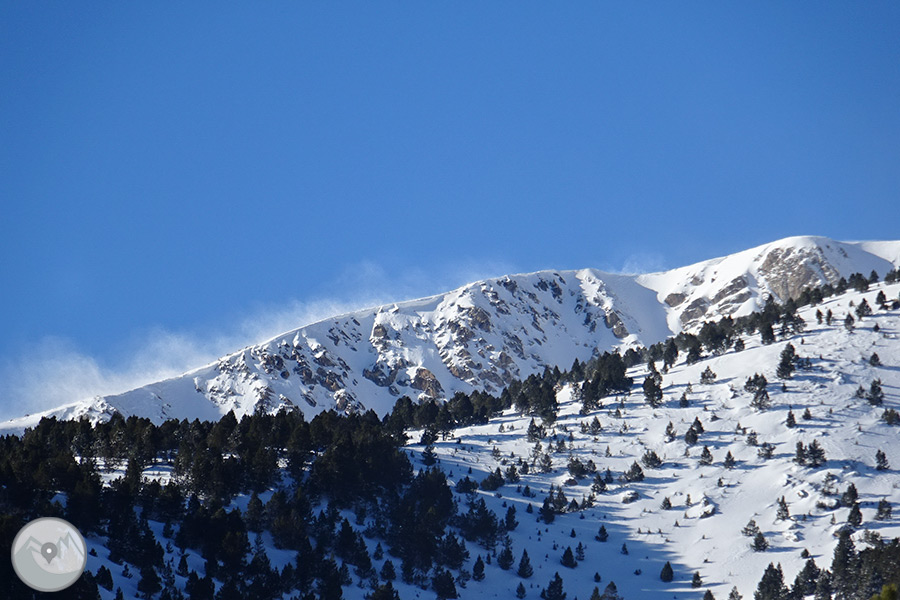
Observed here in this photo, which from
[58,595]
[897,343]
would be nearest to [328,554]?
[58,595]

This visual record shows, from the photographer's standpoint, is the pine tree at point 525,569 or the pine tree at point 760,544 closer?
the pine tree at point 525,569

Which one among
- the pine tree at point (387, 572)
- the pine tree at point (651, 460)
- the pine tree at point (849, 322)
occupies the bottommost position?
the pine tree at point (387, 572)

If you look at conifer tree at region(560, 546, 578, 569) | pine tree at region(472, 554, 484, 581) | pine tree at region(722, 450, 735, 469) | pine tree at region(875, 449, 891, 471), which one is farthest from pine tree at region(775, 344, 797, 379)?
pine tree at region(472, 554, 484, 581)

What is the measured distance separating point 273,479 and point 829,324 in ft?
355

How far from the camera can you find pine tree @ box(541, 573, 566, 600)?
87.4 metres

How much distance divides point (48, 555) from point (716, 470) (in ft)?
279

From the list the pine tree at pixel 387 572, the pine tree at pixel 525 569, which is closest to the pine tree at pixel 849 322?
the pine tree at pixel 525 569

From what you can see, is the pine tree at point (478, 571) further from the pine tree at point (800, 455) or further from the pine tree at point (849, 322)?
the pine tree at point (849, 322)

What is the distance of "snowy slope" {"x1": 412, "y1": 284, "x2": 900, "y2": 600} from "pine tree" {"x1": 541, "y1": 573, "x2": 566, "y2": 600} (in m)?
1.27

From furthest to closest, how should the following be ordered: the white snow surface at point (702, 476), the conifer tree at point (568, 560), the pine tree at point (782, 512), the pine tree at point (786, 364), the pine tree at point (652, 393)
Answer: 1. the pine tree at point (652, 393)
2. the pine tree at point (786, 364)
3. the pine tree at point (782, 512)
4. the conifer tree at point (568, 560)
5. the white snow surface at point (702, 476)

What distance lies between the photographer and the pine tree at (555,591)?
8741 cm

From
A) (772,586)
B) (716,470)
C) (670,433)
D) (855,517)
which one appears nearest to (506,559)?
(772,586)

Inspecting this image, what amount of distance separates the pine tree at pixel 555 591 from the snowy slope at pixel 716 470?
1.27 m

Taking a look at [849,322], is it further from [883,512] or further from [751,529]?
[751,529]
